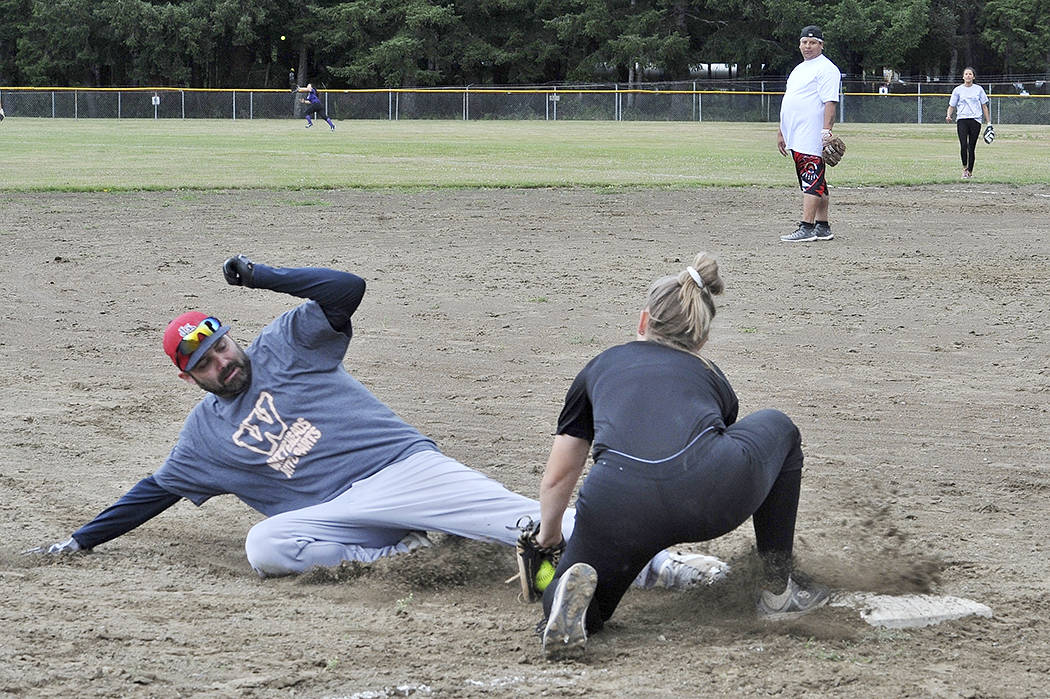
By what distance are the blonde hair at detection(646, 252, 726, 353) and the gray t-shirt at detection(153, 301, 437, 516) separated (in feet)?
4.20

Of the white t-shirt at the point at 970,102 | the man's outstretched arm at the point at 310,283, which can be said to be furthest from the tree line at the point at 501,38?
the man's outstretched arm at the point at 310,283

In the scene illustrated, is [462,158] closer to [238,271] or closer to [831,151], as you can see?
[831,151]

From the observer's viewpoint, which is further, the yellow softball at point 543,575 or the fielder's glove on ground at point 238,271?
the fielder's glove on ground at point 238,271

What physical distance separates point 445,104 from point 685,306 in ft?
164

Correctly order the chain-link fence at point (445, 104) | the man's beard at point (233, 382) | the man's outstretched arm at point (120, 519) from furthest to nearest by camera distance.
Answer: the chain-link fence at point (445, 104) < the man's outstretched arm at point (120, 519) < the man's beard at point (233, 382)

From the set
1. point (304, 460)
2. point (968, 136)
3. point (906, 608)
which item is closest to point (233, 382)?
point (304, 460)

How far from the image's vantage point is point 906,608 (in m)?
3.76

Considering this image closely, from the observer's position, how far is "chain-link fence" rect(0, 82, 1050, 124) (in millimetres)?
50438

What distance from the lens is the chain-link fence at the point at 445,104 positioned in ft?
165

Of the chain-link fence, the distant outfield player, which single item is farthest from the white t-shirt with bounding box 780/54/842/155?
the chain-link fence

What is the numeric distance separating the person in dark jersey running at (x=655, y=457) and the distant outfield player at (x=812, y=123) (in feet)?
28.4

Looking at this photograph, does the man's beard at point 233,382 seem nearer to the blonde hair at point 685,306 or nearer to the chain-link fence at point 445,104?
the blonde hair at point 685,306

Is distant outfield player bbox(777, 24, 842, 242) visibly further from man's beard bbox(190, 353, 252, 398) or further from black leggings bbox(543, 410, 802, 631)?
black leggings bbox(543, 410, 802, 631)

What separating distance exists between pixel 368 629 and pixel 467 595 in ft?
1.58
